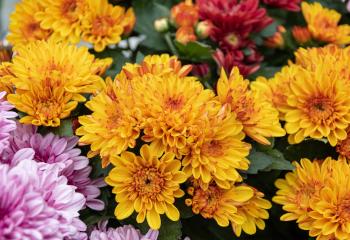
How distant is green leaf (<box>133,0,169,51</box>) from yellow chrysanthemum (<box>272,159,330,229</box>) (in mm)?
439

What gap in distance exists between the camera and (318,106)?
0.96 m

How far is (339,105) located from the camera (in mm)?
929

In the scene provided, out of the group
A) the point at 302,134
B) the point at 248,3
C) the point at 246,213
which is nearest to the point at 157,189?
the point at 246,213

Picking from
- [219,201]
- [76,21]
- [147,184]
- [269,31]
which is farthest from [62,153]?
[269,31]

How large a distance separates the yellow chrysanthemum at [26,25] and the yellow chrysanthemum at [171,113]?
0.40 metres

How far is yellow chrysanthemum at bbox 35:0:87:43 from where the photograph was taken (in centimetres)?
112

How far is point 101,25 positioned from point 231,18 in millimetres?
260

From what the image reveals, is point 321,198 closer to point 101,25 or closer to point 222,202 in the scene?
point 222,202

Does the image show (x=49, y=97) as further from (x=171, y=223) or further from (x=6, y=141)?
(x=171, y=223)

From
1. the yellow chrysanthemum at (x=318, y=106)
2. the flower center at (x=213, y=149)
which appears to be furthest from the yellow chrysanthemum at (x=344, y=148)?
the flower center at (x=213, y=149)

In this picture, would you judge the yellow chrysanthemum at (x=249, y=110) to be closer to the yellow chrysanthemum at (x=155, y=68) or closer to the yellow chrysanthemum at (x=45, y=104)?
the yellow chrysanthemum at (x=155, y=68)

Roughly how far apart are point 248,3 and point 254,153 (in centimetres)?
38

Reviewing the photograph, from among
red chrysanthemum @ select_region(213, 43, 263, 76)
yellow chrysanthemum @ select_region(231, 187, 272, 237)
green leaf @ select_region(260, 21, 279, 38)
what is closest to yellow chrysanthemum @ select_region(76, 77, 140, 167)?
yellow chrysanthemum @ select_region(231, 187, 272, 237)

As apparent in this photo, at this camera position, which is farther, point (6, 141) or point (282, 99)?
point (282, 99)
